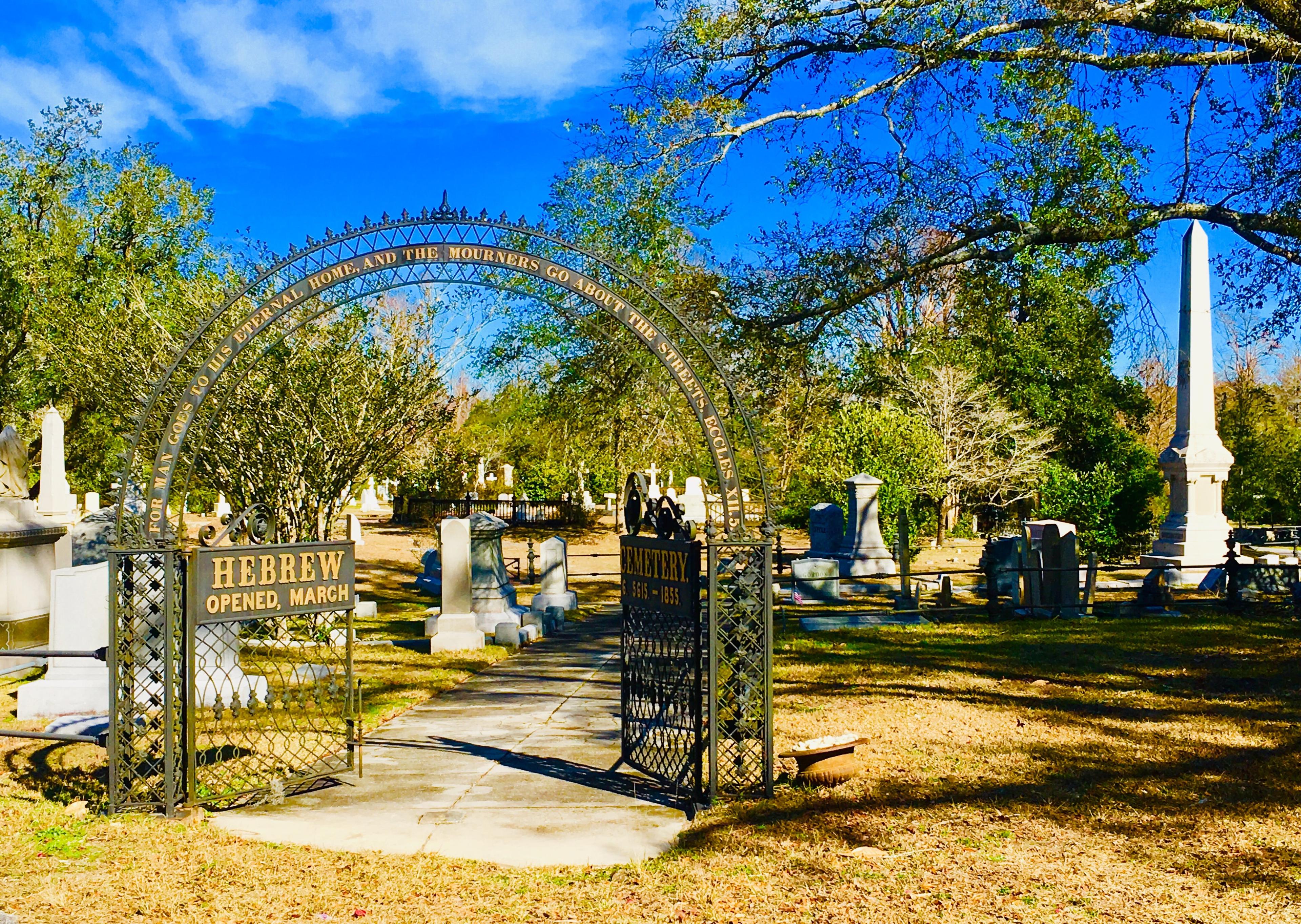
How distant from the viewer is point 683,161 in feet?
42.2

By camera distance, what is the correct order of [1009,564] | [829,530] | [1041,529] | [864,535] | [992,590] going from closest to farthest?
[992,590] < [1009,564] < [1041,529] < [864,535] < [829,530]

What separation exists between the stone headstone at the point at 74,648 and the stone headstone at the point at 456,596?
16.1 ft

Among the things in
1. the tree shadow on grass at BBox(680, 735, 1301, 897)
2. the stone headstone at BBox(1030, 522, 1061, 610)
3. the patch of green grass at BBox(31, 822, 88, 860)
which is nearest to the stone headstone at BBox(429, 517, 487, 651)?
the patch of green grass at BBox(31, 822, 88, 860)

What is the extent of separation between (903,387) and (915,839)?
29576 mm

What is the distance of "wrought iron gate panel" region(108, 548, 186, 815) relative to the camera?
6730 millimetres

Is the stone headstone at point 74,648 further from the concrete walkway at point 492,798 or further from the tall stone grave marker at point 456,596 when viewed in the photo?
the tall stone grave marker at point 456,596

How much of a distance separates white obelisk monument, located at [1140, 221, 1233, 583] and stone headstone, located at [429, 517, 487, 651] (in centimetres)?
1564

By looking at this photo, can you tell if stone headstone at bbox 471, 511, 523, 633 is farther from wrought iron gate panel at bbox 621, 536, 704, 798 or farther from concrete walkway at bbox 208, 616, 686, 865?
wrought iron gate panel at bbox 621, 536, 704, 798

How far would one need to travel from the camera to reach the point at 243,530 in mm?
8039

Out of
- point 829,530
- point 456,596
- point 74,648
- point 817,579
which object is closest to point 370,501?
point 829,530

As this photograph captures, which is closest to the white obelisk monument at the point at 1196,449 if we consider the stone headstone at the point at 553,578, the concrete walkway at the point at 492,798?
the stone headstone at the point at 553,578

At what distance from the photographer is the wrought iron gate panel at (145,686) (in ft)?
22.1

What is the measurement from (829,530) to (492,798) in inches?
670

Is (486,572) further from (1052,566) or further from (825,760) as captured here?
(825,760)
